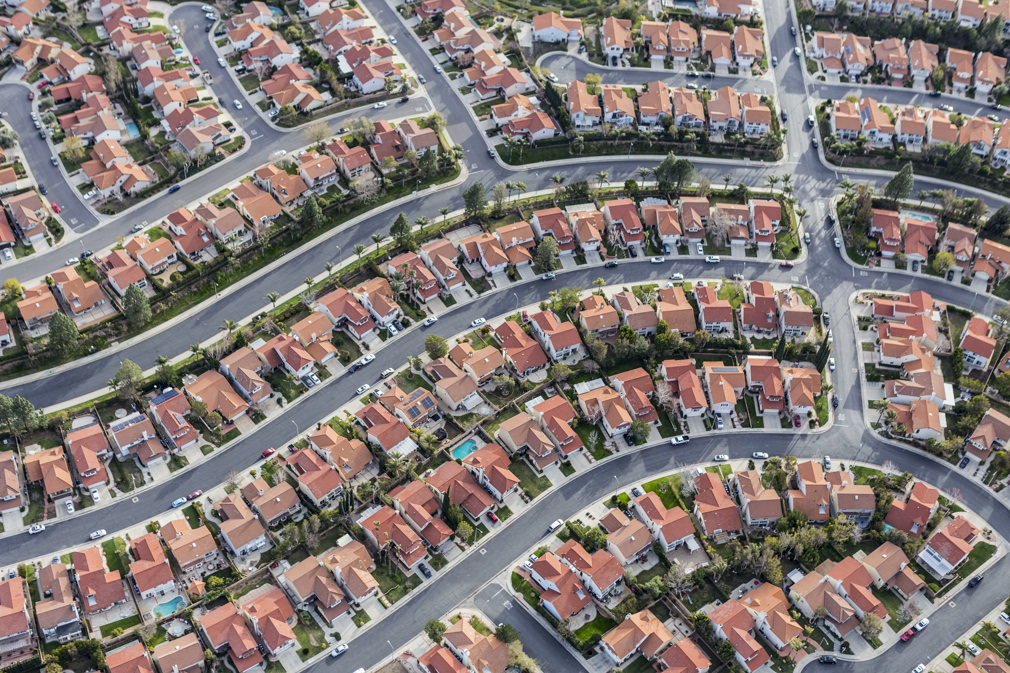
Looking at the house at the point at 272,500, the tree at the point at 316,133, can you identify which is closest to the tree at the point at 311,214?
the tree at the point at 316,133

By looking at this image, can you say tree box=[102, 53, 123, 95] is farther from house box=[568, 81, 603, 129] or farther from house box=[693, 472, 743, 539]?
house box=[693, 472, 743, 539]

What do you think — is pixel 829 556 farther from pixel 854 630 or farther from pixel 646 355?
pixel 646 355

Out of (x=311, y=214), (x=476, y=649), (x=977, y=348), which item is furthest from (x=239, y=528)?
(x=977, y=348)

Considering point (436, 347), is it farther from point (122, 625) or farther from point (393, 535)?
point (122, 625)

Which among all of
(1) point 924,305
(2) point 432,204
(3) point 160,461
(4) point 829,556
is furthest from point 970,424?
(3) point 160,461

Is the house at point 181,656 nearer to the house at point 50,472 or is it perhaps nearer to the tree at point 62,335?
the house at point 50,472

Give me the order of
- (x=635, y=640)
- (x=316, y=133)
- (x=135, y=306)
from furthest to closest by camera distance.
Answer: (x=316, y=133) → (x=135, y=306) → (x=635, y=640)
